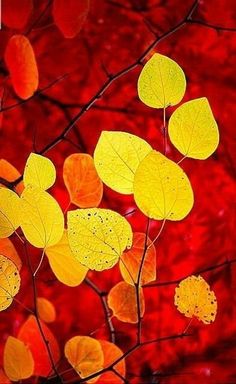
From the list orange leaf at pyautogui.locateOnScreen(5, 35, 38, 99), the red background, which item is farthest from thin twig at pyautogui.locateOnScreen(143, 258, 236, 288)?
orange leaf at pyautogui.locateOnScreen(5, 35, 38, 99)

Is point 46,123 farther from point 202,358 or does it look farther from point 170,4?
point 202,358

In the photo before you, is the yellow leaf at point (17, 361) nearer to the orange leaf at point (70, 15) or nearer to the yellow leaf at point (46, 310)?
the yellow leaf at point (46, 310)

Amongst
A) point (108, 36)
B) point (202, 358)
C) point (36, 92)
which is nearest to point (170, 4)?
point (108, 36)

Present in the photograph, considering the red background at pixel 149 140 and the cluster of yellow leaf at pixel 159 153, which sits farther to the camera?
the red background at pixel 149 140

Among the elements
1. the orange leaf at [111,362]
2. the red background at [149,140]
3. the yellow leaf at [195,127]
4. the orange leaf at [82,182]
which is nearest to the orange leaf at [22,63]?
the red background at [149,140]

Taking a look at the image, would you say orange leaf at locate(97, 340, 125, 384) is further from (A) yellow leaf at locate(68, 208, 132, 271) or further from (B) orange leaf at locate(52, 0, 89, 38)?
(B) orange leaf at locate(52, 0, 89, 38)

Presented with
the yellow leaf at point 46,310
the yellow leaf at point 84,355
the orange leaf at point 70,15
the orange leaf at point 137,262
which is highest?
the orange leaf at point 70,15
